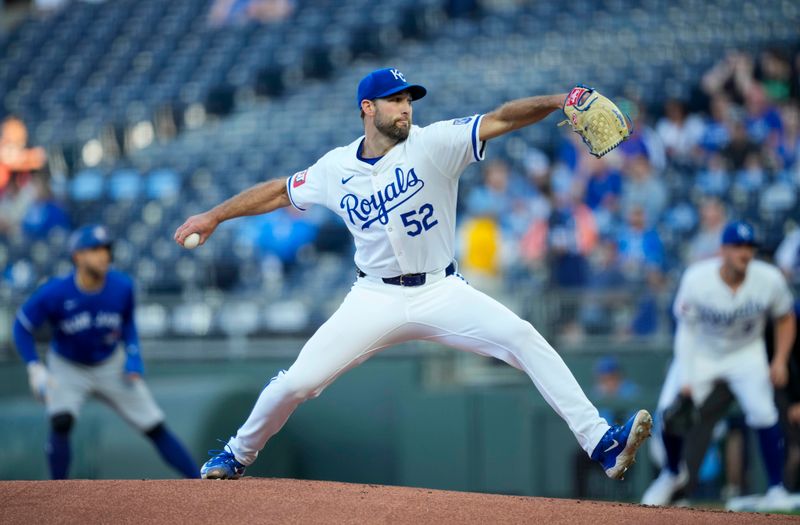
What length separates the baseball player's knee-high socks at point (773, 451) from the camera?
7898mm

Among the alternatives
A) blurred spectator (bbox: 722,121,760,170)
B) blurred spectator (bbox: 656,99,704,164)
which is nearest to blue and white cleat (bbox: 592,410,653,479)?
blurred spectator (bbox: 722,121,760,170)

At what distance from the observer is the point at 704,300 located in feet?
26.0

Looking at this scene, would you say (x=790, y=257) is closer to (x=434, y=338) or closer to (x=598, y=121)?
(x=434, y=338)

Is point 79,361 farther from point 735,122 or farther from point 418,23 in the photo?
point 418,23

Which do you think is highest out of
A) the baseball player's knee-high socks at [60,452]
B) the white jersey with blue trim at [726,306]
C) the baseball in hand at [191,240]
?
the baseball in hand at [191,240]

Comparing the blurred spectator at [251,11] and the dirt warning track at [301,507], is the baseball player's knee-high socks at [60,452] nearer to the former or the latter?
the dirt warning track at [301,507]

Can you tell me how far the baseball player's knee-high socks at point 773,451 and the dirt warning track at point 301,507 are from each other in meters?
2.71

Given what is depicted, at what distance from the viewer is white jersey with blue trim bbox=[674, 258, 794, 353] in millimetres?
7895

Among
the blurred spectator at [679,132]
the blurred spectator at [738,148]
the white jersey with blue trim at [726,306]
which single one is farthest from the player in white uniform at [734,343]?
the blurred spectator at [679,132]

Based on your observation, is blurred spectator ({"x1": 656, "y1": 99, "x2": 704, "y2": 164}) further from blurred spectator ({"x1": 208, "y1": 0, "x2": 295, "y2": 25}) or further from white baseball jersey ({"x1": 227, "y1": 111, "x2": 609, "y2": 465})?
blurred spectator ({"x1": 208, "y1": 0, "x2": 295, "y2": 25})

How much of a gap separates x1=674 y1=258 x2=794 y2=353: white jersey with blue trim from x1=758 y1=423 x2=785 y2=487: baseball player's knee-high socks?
0.61 m

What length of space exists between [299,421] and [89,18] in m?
11.6

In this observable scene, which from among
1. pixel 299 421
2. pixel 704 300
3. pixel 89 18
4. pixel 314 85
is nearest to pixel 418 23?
pixel 314 85

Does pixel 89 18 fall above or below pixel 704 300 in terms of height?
above
